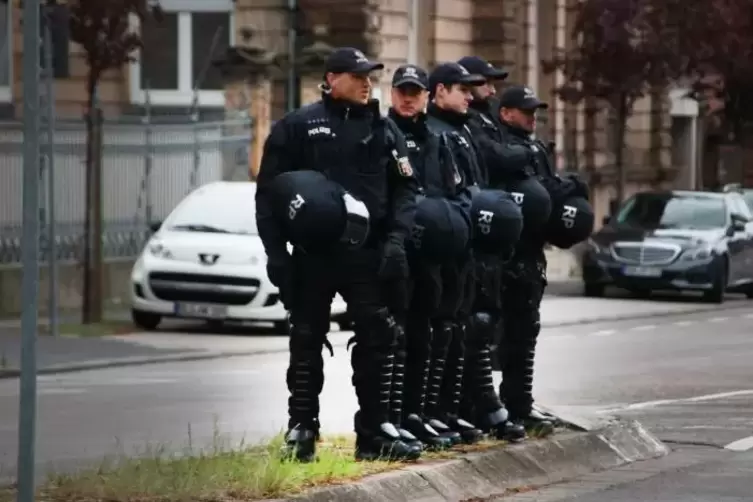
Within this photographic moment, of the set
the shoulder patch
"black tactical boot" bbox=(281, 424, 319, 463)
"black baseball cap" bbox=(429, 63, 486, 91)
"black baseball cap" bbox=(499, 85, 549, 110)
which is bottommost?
"black tactical boot" bbox=(281, 424, 319, 463)

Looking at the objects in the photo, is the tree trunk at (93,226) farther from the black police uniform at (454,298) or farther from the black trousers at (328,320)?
the black trousers at (328,320)

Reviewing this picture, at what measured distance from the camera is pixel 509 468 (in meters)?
11.5

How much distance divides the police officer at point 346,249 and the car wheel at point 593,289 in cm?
2191

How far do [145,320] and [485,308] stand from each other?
1231 cm

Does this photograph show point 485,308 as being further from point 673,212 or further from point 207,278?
point 673,212

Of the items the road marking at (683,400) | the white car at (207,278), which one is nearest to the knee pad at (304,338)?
the road marking at (683,400)

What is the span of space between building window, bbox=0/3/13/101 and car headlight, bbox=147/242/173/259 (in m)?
10.6

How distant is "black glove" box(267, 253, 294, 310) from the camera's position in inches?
413

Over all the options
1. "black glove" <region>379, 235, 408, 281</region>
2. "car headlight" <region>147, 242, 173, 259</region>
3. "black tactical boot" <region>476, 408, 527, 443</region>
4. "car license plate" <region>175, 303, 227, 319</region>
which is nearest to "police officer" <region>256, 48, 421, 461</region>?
"black glove" <region>379, 235, 408, 281</region>

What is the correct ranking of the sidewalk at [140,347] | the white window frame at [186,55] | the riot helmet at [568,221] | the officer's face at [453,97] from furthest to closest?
the white window frame at [186,55]
the sidewalk at [140,347]
the riot helmet at [568,221]
the officer's face at [453,97]

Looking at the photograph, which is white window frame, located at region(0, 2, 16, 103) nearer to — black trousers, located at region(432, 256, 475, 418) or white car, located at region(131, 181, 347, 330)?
white car, located at region(131, 181, 347, 330)

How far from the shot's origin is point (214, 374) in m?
18.8

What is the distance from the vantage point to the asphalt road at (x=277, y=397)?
A: 13.7m

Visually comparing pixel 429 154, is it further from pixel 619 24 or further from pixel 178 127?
pixel 619 24
